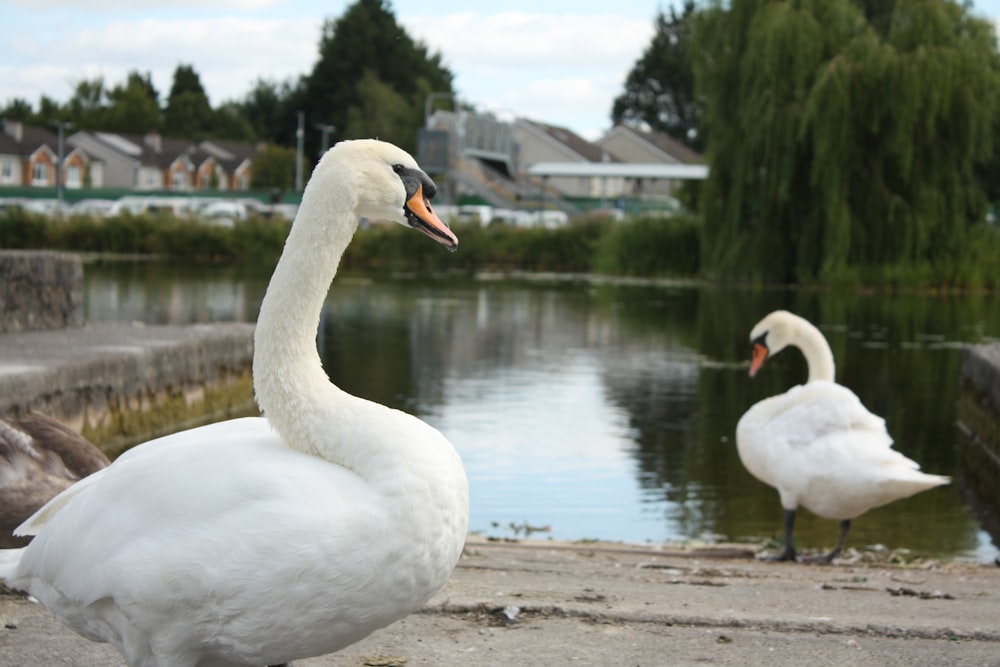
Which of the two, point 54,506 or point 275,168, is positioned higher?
point 275,168

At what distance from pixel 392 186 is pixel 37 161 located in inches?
3986

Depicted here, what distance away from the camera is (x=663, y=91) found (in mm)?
105938

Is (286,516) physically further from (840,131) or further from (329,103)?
(329,103)

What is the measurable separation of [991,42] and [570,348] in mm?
20484

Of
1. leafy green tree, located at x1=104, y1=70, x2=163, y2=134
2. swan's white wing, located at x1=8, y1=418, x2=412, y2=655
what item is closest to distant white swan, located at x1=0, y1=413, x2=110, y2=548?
swan's white wing, located at x1=8, y1=418, x2=412, y2=655

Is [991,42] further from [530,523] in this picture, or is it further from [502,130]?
[502,130]

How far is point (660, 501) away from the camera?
1021cm

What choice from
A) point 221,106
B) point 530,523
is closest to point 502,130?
point 221,106

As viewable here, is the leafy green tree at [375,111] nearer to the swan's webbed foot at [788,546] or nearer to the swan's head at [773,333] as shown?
the swan's head at [773,333]

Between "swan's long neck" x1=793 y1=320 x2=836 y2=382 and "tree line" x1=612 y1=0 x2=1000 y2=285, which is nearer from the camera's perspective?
"swan's long neck" x1=793 y1=320 x2=836 y2=382

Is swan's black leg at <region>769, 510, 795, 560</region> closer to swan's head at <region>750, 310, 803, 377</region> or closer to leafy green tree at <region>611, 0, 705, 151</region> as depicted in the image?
swan's head at <region>750, 310, 803, 377</region>

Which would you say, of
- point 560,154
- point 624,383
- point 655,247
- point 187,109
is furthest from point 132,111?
point 624,383

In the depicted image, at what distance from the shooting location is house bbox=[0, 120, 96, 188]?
96312mm

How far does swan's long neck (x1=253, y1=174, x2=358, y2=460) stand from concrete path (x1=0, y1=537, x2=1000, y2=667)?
1102 mm
